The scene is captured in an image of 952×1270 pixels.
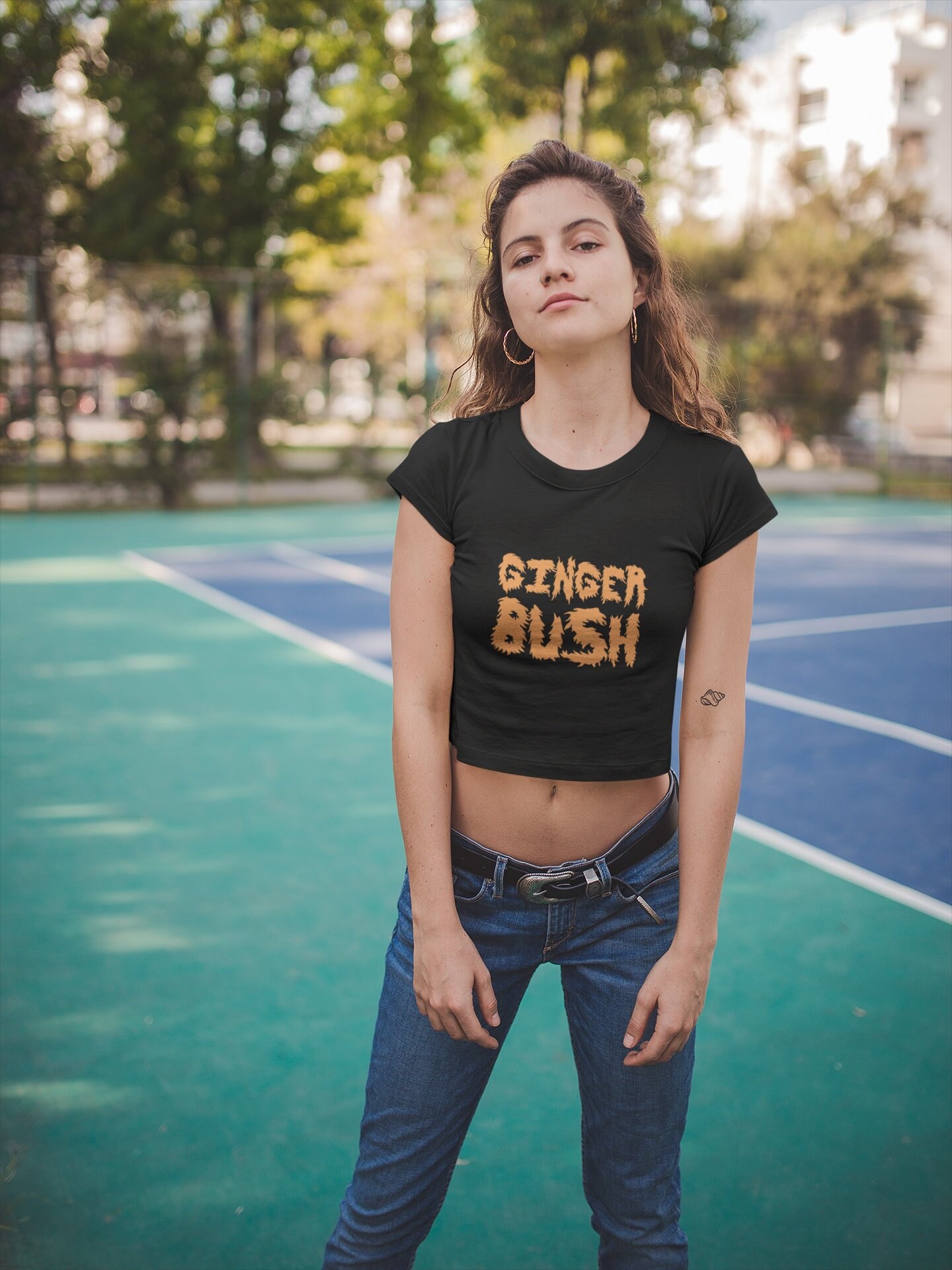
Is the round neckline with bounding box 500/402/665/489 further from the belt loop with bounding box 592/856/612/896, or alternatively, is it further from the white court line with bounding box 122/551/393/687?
the white court line with bounding box 122/551/393/687

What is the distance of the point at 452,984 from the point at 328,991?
72.2 inches

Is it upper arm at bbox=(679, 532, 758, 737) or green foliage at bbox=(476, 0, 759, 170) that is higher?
green foliage at bbox=(476, 0, 759, 170)

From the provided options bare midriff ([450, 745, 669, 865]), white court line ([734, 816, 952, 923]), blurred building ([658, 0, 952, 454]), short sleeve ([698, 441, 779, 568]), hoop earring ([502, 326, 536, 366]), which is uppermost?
blurred building ([658, 0, 952, 454])

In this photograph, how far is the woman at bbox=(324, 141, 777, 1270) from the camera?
1.79 m

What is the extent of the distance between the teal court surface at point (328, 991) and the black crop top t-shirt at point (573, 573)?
129cm

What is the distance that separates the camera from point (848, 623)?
9.29 meters

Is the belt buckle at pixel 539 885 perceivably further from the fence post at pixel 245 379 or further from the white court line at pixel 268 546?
the fence post at pixel 245 379

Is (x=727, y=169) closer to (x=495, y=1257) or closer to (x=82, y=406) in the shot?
(x=82, y=406)

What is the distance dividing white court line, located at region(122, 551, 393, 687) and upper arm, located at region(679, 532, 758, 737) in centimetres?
516

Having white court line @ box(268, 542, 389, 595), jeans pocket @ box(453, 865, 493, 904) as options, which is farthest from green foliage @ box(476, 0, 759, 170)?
jeans pocket @ box(453, 865, 493, 904)

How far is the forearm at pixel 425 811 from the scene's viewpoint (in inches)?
71.1

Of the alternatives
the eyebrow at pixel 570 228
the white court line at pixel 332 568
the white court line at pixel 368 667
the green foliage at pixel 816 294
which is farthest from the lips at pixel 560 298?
the green foliage at pixel 816 294

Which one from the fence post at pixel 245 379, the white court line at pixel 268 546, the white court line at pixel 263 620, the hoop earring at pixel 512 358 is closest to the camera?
the hoop earring at pixel 512 358

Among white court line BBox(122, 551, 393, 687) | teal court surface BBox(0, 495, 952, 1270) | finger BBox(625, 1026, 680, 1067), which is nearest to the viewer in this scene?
finger BBox(625, 1026, 680, 1067)
